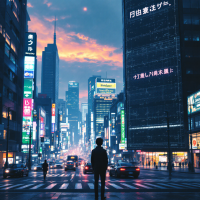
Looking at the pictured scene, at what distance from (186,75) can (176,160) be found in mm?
25259

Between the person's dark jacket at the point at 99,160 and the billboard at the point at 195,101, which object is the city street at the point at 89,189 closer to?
the person's dark jacket at the point at 99,160

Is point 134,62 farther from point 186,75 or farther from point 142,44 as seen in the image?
point 186,75

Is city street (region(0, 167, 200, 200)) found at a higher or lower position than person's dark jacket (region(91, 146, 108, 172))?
lower

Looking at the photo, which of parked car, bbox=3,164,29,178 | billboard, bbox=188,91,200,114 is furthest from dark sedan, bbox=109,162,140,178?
billboard, bbox=188,91,200,114

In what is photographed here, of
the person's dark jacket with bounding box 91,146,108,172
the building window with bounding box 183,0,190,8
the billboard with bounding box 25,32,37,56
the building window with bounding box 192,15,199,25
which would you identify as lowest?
the person's dark jacket with bounding box 91,146,108,172

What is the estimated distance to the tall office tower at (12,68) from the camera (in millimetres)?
58844

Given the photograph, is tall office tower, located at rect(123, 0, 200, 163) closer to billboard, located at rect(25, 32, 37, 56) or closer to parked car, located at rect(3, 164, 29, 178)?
billboard, located at rect(25, 32, 37, 56)

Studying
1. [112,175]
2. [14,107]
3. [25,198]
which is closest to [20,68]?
[14,107]

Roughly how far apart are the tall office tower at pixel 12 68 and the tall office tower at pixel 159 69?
3914 centimetres

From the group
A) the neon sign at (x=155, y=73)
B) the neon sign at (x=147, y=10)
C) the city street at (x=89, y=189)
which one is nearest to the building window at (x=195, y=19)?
the neon sign at (x=147, y=10)

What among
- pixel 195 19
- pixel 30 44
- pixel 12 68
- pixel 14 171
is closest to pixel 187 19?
pixel 195 19

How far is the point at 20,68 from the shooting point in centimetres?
7600

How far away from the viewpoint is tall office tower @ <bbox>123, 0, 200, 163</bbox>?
85.0 m

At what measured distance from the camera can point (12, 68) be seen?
67250mm
